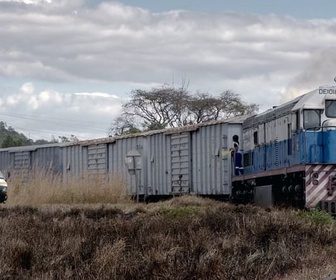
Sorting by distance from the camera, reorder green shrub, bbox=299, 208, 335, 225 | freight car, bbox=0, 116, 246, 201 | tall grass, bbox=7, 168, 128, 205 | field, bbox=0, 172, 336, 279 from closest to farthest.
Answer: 1. field, bbox=0, 172, 336, 279
2. green shrub, bbox=299, 208, 335, 225
3. freight car, bbox=0, 116, 246, 201
4. tall grass, bbox=7, 168, 128, 205

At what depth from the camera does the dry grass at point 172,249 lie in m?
9.06

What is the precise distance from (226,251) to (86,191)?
1978 centimetres

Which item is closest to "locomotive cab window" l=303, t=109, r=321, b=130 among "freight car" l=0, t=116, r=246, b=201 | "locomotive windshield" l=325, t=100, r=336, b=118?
"locomotive windshield" l=325, t=100, r=336, b=118

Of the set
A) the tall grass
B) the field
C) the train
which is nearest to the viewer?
the field

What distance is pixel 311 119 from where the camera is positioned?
18.8 m

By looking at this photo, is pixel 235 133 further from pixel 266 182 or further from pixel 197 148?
pixel 266 182

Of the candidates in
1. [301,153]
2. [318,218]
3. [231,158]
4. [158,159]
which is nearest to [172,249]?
[318,218]

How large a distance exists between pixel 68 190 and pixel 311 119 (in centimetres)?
1318

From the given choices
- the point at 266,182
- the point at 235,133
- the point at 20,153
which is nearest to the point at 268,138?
the point at 266,182

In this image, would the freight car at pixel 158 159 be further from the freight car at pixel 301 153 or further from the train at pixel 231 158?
the freight car at pixel 301 153

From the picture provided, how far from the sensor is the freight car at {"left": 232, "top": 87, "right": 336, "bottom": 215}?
60.2 ft

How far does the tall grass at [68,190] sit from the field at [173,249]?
576 inches

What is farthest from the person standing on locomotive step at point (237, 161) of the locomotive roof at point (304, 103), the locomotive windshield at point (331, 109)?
the locomotive windshield at point (331, 109)

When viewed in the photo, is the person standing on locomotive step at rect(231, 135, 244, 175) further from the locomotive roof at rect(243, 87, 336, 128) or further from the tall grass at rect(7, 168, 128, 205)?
the tall grass at rect(7, 168, 128, 205)
